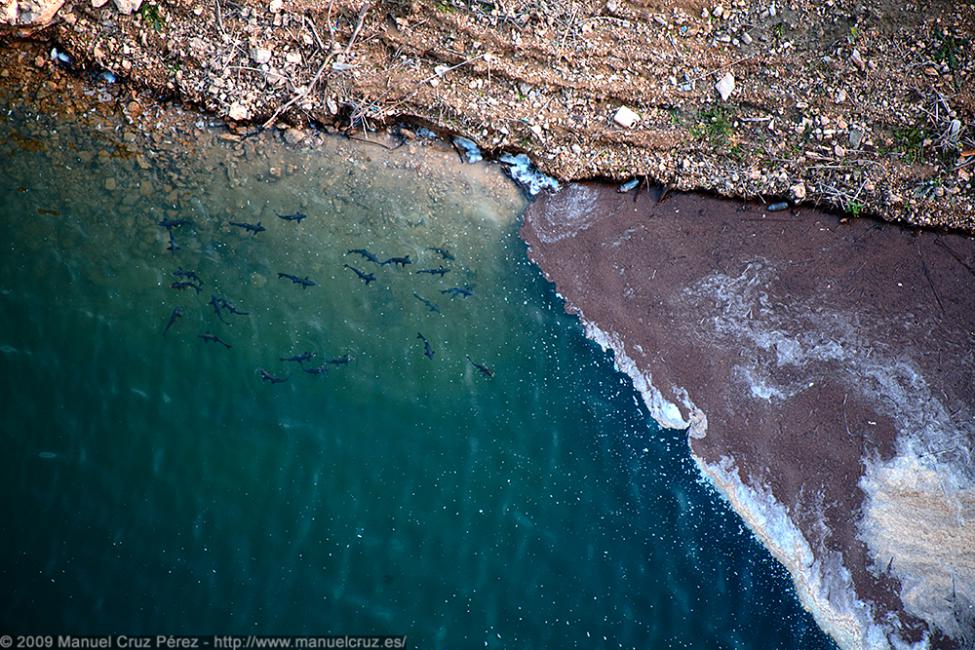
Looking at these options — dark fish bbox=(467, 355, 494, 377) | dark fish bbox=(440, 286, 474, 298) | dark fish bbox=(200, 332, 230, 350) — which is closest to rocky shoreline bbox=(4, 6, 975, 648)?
dark fish bbox=(440, 286, 474, 298)

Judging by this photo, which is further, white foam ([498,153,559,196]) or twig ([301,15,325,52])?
white foam ([498,153,559,196])

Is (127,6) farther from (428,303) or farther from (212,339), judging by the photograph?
(428,303)

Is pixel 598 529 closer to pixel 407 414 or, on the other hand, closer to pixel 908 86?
pixel 407 414

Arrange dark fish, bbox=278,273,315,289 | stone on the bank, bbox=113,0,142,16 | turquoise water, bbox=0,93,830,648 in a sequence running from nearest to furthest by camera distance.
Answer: turquoise water, bbox=0,93,830,648
stone on the bank, bbox=113,0,142,16
dark fish, bbox=278,273,315,289

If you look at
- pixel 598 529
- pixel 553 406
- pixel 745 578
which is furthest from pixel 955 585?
pixel 553 406

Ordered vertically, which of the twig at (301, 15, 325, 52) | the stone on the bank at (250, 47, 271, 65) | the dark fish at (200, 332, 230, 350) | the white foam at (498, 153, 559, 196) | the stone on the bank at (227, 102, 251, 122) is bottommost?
the dark fish at (200, 332, 230, 350)

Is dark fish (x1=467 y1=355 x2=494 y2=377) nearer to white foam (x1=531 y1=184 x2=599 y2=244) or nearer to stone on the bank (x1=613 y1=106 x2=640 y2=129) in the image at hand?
white foam (x1=531 y1=184 x2=599 y2=244)

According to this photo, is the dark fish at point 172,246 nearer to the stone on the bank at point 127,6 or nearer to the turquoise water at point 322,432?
the turquoise water at point 322,432
